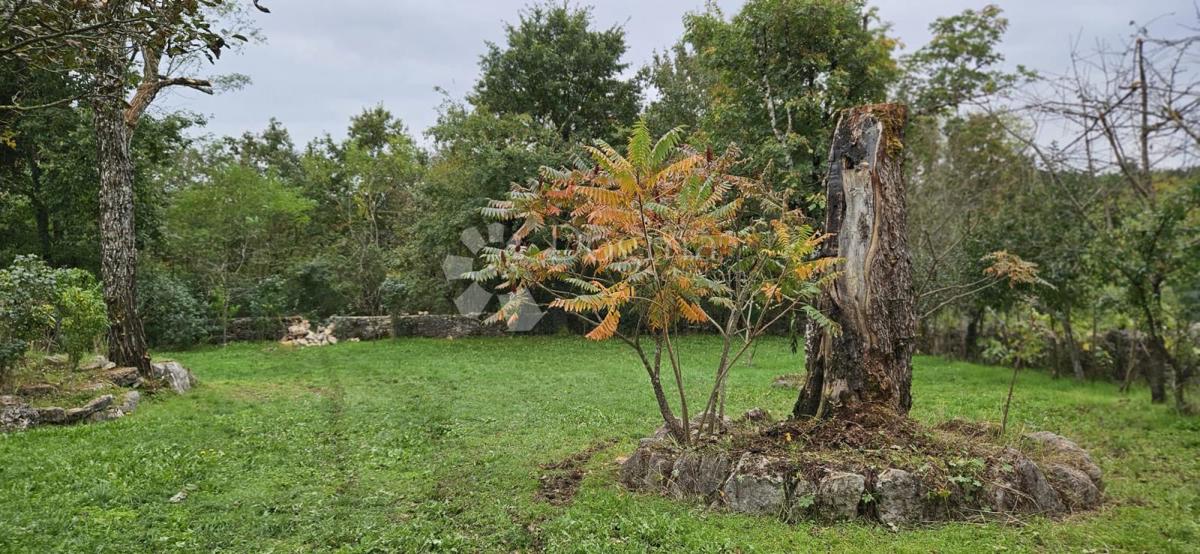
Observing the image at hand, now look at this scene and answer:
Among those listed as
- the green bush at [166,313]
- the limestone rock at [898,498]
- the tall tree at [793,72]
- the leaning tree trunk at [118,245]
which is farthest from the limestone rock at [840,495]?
the green bush at [166,313]

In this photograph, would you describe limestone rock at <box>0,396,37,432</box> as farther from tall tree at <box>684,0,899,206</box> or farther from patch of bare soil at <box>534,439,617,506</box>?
tall tree at <box>684,0,899,206</box>

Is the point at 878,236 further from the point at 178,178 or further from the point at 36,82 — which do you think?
the point at 178,178

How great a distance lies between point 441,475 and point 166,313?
1427 centimetres

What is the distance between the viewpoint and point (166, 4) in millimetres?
3719

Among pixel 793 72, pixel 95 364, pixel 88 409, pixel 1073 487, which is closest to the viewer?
pixel 1073 487

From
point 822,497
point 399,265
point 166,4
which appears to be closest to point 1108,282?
point 822,497

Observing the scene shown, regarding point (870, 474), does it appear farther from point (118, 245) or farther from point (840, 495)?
point (118, 245)

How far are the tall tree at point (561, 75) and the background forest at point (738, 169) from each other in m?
0.06

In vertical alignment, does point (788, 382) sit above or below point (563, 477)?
above

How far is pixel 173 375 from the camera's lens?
903 centimetres

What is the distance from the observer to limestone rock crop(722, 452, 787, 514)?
4.14 m

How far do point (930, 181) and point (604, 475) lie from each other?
14954 millimetres

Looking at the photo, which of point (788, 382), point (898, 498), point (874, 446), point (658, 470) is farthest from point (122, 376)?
point (788, 382)

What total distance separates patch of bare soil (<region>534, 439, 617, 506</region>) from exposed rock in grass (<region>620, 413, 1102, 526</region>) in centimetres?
43
